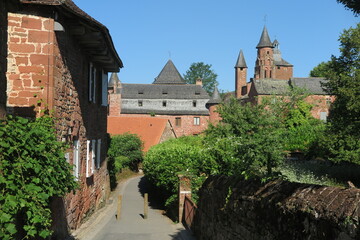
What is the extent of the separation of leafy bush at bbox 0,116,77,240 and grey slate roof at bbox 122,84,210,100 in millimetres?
55746

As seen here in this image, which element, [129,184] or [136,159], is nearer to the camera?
[129,184]

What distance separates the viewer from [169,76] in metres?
70.6

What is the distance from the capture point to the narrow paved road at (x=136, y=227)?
39.0 feet

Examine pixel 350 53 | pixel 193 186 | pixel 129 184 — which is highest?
pixel 350 53

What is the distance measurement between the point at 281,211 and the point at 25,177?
3373 mm

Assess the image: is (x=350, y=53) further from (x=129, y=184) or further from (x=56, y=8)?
(x=56, y=8)

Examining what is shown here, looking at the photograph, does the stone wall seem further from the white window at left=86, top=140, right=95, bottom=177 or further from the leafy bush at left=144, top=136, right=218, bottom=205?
the leafy bush at left=144, top=136, right=218, bottom=205

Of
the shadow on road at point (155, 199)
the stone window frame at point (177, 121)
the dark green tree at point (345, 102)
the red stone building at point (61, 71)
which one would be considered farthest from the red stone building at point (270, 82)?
the red stone building at point (61, 71)

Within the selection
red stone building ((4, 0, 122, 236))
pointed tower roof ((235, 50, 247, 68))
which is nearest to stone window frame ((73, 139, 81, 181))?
red stone building ((4, 0, 122, 236))

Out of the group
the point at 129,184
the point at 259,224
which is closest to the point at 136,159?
the point at 129,184

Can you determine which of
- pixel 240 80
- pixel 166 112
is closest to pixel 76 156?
pixel 166 112

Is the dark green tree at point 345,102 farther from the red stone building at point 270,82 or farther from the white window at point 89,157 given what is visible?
the red stone building at point 270,82

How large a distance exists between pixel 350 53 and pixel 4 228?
24946 millimetres

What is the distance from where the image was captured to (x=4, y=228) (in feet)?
15.8
